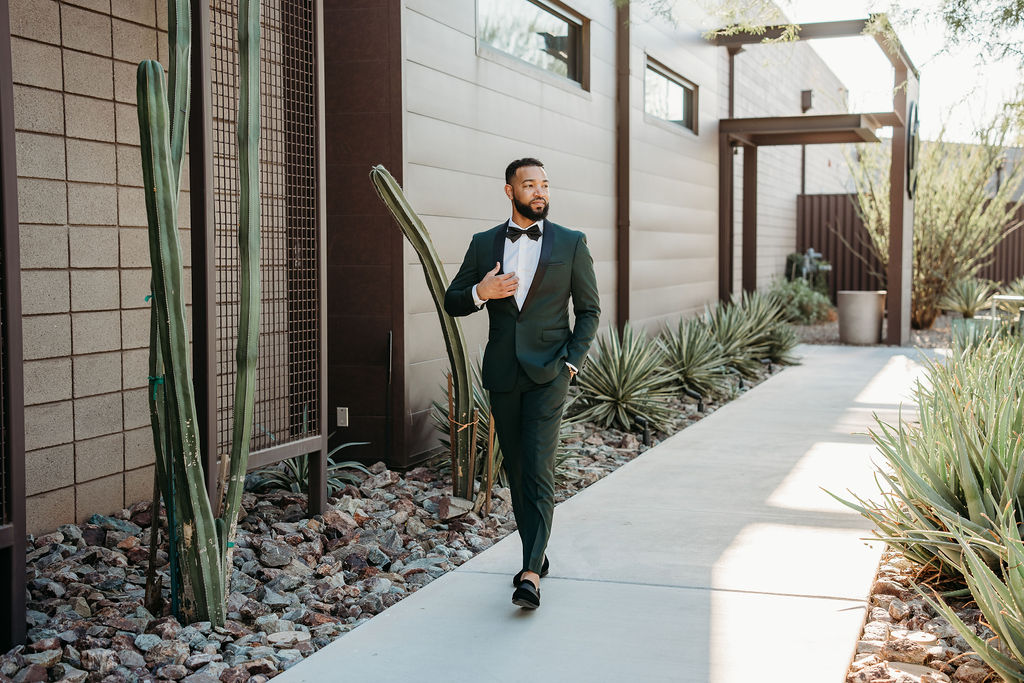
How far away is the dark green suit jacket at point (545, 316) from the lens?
14.4 feet

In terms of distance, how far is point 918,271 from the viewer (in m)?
17.5

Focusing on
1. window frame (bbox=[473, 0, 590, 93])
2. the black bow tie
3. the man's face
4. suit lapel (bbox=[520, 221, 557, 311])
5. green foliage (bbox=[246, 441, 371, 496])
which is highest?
window frame (bbox=[473, 0, 590, 93])

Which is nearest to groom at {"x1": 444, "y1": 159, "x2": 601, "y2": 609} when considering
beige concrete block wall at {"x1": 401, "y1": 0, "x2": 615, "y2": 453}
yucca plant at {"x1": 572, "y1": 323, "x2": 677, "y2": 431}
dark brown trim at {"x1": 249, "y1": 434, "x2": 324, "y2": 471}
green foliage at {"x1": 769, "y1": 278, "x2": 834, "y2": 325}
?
dark brown trim at {"x1": 249, "y1": 434, "x2": 324, "y2": 471}

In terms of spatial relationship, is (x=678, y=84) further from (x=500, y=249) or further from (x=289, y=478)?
(x=500, y=249)

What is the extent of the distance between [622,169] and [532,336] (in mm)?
7578

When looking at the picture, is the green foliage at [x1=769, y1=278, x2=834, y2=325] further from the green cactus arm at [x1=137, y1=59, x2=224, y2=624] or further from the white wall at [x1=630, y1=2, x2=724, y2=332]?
the green cactus arm at [x1=137, y1=59, x2=224, y2=624]

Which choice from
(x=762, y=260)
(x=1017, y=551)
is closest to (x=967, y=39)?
(x=1017, y=551)

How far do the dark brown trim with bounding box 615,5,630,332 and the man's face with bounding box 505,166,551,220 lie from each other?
7.34 meters

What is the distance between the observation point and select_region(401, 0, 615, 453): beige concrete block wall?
7309 millimetres

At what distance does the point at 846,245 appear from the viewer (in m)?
21.2

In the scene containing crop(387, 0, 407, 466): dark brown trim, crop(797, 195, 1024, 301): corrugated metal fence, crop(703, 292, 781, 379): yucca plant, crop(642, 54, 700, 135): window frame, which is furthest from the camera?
crop(797, 195, 1024, 301): corrugated metal fence

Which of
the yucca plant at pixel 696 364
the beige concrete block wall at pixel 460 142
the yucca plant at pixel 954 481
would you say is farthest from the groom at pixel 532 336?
the yucca plant at pixel 696 364

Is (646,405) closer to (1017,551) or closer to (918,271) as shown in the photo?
(1017,551)

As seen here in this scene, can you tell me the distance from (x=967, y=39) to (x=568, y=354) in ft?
18.2
